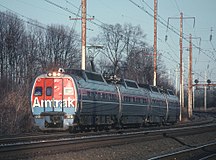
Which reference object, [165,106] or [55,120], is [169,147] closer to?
[55,120]

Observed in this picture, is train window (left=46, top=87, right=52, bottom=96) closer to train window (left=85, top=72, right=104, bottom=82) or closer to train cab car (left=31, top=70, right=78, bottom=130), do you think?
train cab car (left=31, top=70, right=78, bottom=130)

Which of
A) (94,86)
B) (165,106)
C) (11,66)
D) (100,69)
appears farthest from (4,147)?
(100,69)

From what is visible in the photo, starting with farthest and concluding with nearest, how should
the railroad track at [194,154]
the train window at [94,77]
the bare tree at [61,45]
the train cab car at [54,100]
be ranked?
the bare tree at [61,45], the train window at [94,77], the train cab car at [54,100], the railroad track at [194,154]

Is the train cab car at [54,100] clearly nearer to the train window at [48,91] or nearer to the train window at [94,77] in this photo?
the train window at [48,91]

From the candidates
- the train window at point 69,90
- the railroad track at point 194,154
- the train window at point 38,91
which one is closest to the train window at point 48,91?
the train window at point 38,91

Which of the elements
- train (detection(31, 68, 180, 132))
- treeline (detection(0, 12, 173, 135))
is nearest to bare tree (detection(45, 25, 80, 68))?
treeline (detection(0, 12, 173, 135))

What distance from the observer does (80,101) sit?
2520cm

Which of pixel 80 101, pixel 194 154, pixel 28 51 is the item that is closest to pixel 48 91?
pixel 80 101

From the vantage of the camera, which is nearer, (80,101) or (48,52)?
(80,101)

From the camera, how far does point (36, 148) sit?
1708 cm

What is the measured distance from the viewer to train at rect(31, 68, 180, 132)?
2473 cm

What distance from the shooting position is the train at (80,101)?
24734mm

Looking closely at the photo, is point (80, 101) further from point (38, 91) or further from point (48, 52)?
point (48, 52)

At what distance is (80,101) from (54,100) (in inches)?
53.8
